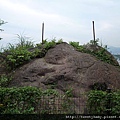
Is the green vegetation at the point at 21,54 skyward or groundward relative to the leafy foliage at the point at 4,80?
skyward

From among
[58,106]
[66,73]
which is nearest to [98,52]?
[66,73]

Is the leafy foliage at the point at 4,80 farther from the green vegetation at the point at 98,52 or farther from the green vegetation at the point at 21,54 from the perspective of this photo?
the green vegetation at the point at 98,52

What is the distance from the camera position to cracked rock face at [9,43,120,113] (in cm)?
784

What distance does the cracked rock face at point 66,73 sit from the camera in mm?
7844

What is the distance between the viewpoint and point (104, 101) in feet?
18.7

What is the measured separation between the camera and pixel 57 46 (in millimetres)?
10125

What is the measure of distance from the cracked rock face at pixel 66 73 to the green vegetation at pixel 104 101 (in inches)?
51.2

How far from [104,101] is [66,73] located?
270 cm

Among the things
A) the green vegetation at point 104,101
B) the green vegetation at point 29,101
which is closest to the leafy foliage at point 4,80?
the green vegetation at point 29,101

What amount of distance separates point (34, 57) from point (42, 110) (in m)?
3.99

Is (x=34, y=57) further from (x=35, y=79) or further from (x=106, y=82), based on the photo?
(x=106, y=82)

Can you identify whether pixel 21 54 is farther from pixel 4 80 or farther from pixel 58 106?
pixel 58 106

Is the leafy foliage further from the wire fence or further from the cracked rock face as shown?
the wire fence

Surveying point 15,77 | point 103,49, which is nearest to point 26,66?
point 15,77
